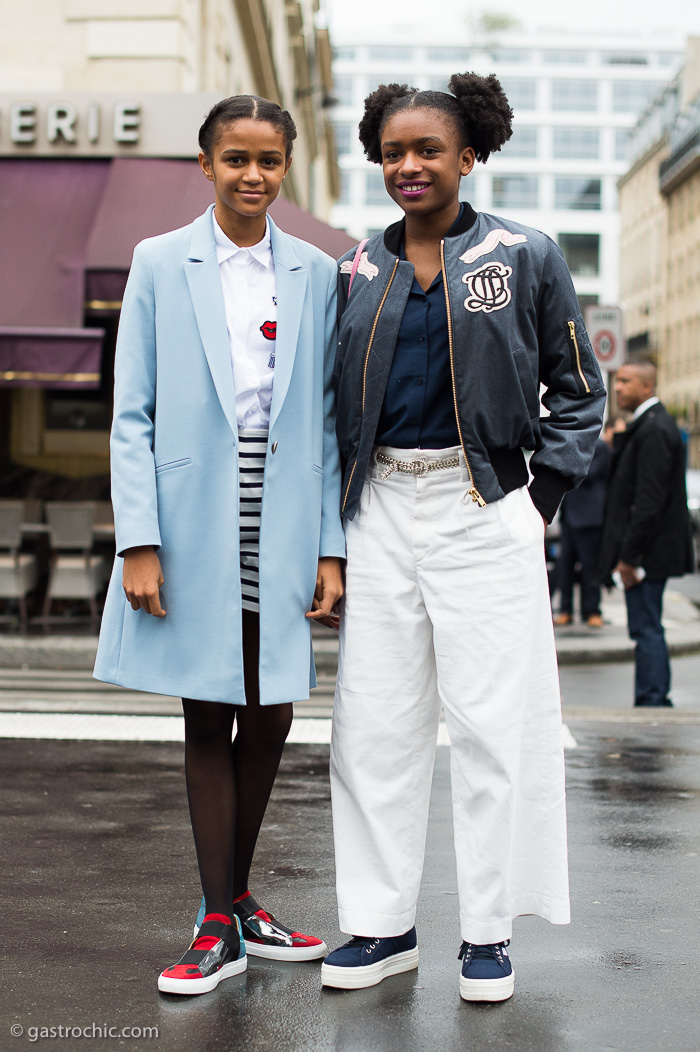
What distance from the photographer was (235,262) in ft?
10.8

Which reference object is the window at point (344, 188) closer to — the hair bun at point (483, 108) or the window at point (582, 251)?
the window at point (582, 251)

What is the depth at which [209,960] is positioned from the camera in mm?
3109

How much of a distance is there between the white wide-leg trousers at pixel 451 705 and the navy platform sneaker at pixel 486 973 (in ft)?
0.11

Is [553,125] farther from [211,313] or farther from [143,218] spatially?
[211,313]

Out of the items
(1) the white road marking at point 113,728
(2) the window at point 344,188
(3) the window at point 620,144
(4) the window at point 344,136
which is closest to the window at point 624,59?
(3) the window at point 620,144

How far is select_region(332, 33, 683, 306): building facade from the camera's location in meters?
92.2

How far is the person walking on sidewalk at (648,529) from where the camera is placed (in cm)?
765

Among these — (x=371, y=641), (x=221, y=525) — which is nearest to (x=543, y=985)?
(x=371, y=641)

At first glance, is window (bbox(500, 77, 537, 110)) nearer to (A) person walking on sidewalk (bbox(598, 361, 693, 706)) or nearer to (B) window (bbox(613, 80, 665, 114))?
(B) window (bbox(613, 80, 665, 114))

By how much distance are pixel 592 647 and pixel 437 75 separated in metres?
95.5

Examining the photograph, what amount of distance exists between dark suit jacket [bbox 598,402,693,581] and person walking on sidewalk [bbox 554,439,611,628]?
3.58 meters

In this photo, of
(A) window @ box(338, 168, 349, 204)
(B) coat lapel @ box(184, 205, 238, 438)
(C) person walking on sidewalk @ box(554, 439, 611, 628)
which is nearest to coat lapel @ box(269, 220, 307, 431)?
(B) coat lapel @ box(184, 205, 238, 438)

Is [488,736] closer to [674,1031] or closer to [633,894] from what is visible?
[674,1031]

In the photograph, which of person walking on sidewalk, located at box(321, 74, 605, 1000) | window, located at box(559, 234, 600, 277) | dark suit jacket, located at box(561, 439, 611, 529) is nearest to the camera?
person walking on sidewalk, located at box(321, 74, 605, 1000)
